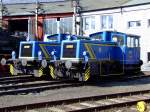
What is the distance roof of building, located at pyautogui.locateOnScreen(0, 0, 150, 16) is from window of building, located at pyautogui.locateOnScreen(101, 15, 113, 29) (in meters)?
1.14

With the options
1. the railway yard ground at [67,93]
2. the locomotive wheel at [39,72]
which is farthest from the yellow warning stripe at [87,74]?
the locomotive wheel at [39,72]

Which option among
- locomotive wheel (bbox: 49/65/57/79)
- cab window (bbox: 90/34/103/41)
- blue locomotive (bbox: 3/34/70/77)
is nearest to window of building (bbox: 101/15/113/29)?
cab window (bbox: 90/34/103/41)

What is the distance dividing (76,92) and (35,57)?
5.20 meters

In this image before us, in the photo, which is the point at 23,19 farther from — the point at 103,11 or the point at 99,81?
the point at 99,81

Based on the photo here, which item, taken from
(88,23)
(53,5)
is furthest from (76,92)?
(53,5)

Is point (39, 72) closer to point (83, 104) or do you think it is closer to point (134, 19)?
point (83, 104)

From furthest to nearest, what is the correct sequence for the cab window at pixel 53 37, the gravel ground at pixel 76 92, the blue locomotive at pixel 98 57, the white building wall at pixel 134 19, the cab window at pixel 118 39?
the white building wall at pixel 134 19, the cab window at pixel 53 37, the cab window at pixel 118 39, the blue locomotive at pixel 98 57, the gravel ground at pixel 76 92

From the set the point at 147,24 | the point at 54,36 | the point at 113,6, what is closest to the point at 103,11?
the point at 113,6

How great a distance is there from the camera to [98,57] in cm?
1883

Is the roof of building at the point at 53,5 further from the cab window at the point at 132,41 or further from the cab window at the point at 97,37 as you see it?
the cab window at the point at 97,37

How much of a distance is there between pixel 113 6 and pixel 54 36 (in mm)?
22925

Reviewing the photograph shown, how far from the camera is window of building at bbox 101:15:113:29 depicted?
43619mm

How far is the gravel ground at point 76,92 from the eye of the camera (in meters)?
13.1

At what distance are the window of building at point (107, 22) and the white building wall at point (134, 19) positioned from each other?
0.35 meters
